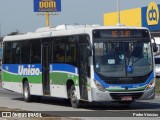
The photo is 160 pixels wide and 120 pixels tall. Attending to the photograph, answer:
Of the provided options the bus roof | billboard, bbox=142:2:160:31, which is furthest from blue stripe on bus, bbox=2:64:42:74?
billboard, bbox=142:2:160:31

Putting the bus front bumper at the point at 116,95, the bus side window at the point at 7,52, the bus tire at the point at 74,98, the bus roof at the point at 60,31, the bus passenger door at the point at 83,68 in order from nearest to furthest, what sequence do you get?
the bus front bumper at the point at 116,95
the bus passenger door at the point at 83,68
the bus roof at the point at 60,31
the bus tire at the point at 74,98
the bus side window at the point at 7,52

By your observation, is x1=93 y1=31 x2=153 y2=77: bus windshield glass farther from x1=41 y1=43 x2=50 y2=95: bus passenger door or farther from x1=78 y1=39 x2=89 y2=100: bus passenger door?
x1=41 y1=43 x2=50 y2=95: bus passenger door

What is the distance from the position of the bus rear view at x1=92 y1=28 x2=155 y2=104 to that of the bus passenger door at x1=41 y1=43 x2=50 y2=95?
3.93 meters

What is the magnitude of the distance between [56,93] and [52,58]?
137 centimetres

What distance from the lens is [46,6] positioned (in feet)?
232

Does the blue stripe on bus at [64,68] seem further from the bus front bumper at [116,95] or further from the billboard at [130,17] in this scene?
the billboard at [130,17]

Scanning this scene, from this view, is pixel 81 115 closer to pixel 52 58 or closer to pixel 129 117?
pixel 129 117

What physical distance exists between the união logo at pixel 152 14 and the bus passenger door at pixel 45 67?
47.9 m

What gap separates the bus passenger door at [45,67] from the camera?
24083 mm

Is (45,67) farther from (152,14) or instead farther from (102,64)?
(152,14)

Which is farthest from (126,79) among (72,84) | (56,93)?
(56,93)

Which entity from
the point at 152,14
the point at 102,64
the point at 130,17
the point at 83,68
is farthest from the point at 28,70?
the point at 130,17

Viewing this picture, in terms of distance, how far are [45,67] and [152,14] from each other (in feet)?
161

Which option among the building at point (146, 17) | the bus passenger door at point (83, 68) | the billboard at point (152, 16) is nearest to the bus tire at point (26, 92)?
the bus passenger door at point (83, 68)
